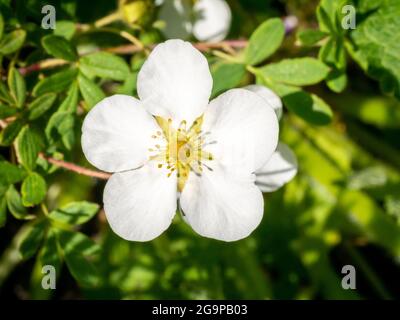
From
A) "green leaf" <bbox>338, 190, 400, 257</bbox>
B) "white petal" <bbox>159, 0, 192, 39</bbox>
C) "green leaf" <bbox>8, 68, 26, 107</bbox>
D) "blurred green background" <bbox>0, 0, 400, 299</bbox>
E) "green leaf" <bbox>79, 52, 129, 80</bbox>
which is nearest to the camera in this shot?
"green leaf" <bbox>8, 68, 26, 107</bbox>

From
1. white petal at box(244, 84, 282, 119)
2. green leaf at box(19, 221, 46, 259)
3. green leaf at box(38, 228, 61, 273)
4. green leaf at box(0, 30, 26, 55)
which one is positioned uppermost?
green leaf at box(0, 30, 26, 55)

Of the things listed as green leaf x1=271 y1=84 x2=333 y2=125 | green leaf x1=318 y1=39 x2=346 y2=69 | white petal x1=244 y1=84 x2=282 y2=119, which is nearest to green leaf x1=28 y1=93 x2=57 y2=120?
white petal x1=244 y1=84 x2=282 y2=119

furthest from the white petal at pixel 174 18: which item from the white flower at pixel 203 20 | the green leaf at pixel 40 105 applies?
the green leaf at pixel 40 105

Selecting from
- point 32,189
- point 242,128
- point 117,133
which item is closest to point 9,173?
point 32,189

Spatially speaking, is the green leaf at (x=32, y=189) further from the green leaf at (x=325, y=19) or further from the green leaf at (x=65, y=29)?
the green leaf at (x=325, y=19)

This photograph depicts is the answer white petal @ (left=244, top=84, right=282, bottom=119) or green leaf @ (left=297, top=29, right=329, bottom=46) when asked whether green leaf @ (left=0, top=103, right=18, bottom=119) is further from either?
green leaf @ (left=297, top=29, right=329, bottom=46)
